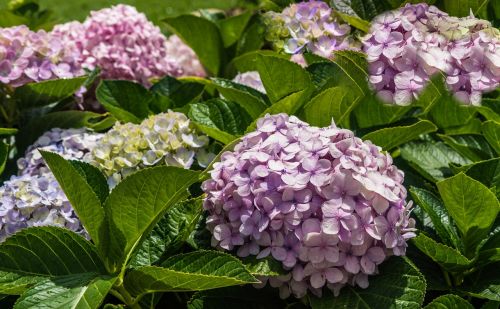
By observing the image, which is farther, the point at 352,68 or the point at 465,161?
the point at 465,161

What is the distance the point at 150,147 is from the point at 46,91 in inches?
22.9

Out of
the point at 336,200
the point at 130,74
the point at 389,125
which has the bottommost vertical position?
the point at 130,74

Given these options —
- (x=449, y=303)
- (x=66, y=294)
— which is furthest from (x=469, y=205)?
(x=66, y=294)

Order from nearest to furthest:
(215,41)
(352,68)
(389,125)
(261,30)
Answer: (352,68) → (389,125) → (261,30) → (215,41)

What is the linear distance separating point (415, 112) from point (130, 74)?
1130mm

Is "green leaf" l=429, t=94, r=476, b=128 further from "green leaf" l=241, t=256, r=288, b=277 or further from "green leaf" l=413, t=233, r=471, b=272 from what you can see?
"green leaf" l=241, t=256, r=288, b=277

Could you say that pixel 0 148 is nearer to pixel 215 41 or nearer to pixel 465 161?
pixel 215 41

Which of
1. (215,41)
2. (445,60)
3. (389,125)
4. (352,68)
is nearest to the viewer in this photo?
(445,60)

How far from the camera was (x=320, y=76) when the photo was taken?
218cm

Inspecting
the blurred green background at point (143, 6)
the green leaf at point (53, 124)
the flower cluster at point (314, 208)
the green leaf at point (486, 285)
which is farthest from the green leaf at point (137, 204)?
the blurred green background at point (143, 6)

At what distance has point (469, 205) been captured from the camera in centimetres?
172

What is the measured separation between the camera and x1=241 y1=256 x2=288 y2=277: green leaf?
1.60m

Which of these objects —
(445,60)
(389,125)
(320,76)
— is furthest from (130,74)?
(445,60)

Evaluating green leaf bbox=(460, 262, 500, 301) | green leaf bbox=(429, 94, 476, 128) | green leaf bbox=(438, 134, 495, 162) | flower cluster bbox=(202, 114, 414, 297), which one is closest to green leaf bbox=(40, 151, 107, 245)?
flower cluster bbox=(202, 114, 414, 297)
